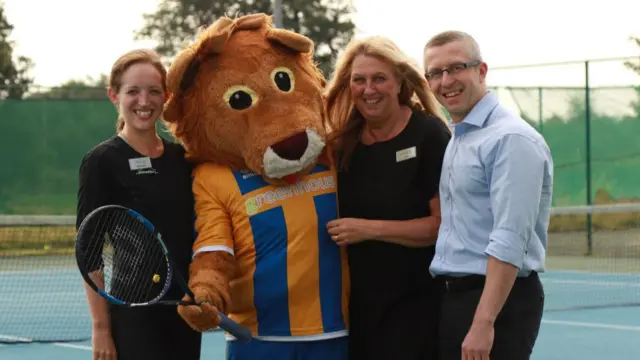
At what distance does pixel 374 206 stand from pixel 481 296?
0.81m

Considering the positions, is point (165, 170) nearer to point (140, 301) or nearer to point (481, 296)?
point (140, 301)

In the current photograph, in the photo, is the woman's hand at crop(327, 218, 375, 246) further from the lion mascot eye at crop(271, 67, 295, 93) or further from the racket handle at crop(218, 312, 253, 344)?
the lion mascot eye at crop(271, 67, 295, 93)

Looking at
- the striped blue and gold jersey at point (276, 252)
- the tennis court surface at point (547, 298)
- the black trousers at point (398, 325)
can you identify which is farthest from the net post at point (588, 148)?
the striped blue and gold jersey at point (276, 252)

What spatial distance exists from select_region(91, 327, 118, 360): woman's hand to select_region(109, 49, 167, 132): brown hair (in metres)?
0.92

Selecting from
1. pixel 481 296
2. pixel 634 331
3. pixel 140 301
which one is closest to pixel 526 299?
pixel 481 296

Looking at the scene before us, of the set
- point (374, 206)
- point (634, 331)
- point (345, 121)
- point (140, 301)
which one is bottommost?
point (634, 331)

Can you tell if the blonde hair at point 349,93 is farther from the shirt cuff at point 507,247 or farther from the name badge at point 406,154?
the shirt cuff at point 507,247

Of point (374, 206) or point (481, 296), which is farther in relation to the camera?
point (374, 206)

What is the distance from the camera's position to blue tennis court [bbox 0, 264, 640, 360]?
30.8 ft

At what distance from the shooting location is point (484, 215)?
13.5ft

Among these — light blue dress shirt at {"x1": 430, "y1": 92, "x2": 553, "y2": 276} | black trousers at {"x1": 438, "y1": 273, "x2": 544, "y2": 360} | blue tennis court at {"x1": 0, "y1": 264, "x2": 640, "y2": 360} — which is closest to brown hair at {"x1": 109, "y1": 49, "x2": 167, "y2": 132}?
light blue dress shirt at {"x1": 430, "y1": 92, "x2": 553, "y2": 276}

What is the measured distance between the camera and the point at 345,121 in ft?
16.0

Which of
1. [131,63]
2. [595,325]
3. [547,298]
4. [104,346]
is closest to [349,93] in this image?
[131,63]

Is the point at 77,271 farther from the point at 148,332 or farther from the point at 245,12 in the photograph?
the point at 245,12
